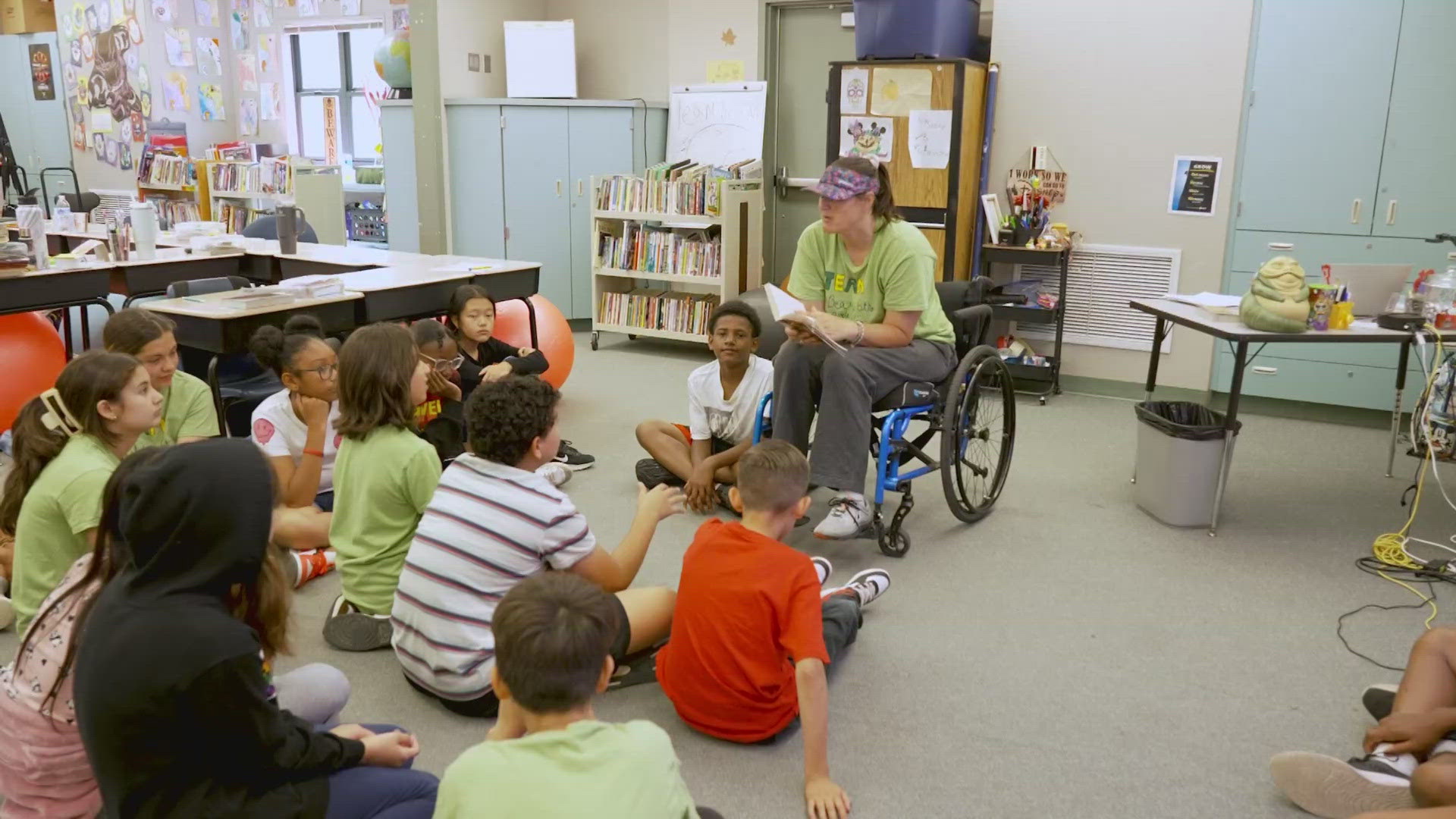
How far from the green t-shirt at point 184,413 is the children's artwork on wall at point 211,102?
7.07m

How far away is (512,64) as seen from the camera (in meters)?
6.84

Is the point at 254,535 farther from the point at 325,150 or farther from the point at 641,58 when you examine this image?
the point at 325,150

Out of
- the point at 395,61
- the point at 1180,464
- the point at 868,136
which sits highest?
the point at 395,61

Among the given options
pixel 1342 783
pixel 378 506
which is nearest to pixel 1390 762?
pixel 1342 783

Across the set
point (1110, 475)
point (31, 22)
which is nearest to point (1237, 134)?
point (1110, 475)

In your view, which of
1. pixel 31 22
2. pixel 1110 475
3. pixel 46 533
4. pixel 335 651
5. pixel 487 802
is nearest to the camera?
pixel 487 802

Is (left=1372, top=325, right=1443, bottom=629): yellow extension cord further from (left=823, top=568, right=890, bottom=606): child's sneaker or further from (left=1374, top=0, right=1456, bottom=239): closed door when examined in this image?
(left=823, top=568, right=890, bottom=606): child's sneaker

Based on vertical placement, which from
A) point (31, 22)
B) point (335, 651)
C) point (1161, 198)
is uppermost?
point (31, 22)

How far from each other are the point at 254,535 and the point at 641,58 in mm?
6164

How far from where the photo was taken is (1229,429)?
3547 mm

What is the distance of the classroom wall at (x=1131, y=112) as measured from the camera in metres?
5.10

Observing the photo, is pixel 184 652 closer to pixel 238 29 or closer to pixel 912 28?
pixel 912 28

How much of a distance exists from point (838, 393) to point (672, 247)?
3.31 m

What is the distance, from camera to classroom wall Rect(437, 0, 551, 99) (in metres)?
6.71
